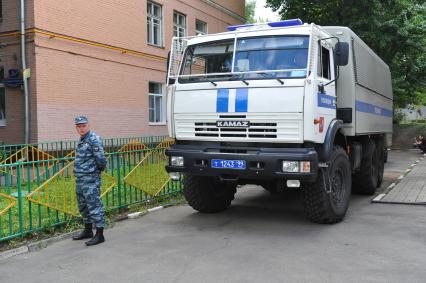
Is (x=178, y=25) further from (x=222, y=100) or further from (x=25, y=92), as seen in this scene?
(x=222, y=100)

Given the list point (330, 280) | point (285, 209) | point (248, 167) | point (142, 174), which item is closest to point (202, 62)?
point (248, 167)

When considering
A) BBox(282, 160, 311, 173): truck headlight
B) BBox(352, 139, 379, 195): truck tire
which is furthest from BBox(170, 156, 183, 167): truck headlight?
BBox(352, 139, 379, 195): truck tire

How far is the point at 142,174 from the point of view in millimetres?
8938

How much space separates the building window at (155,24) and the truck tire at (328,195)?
12.3 metres

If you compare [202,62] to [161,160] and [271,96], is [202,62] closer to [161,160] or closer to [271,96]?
[271,96]

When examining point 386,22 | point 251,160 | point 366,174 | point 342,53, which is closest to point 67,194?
point 251,160

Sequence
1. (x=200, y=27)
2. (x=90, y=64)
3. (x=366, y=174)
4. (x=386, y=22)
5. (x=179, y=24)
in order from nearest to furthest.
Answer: (x=366, y=174), (x=90, y=64), (x=386, y=22), (x=179, y=24), (x=200, y=27)

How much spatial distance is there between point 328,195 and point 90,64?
10140 millimetres

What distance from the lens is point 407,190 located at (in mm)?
10883

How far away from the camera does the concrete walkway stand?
949cm

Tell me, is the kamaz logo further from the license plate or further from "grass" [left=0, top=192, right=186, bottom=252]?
"grass" [left=0, top=192, right=186, bottom=252]

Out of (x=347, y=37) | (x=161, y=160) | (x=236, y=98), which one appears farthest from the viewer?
(x=161, y=160)

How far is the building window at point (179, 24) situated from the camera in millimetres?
19969

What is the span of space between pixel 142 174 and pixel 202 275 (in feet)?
13.5
